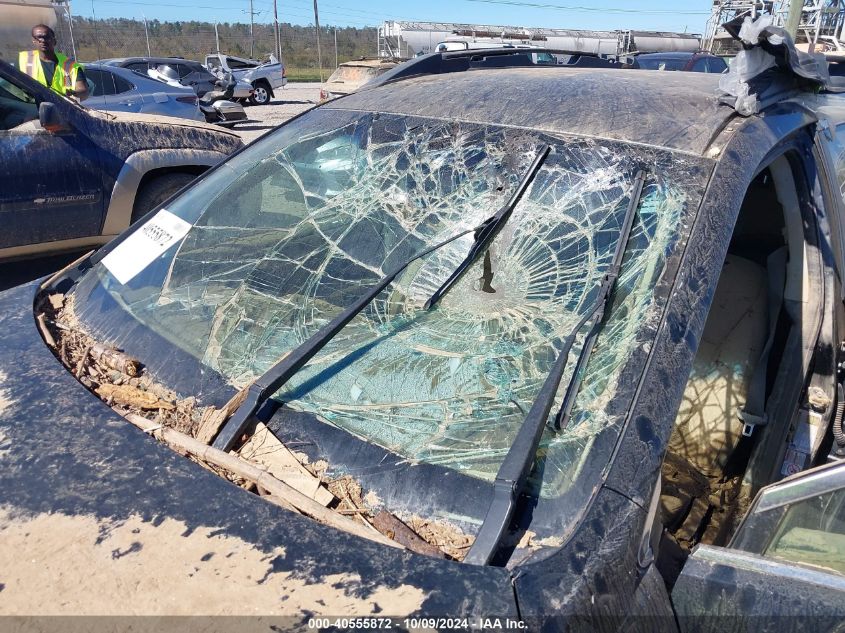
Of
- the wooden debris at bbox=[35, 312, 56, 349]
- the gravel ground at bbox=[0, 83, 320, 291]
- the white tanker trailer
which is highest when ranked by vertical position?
the white tanker trailer

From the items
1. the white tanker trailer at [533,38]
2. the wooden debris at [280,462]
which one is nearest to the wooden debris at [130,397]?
the wooden debris at [280,462]

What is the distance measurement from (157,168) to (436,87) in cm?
347

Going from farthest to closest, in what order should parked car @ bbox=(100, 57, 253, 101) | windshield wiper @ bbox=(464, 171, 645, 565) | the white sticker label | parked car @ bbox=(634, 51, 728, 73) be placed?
parked car @ bbox=(100, 57, 253, 101) < parked car @ bbox=(634, 51, 728, 73) < the white sticker label < windshield wiper @ bbox=(464, 171, 645, 565)

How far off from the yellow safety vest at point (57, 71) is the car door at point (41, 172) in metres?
1.74

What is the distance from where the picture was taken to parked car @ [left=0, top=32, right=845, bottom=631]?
1063 mm

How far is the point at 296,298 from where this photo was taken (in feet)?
5.97

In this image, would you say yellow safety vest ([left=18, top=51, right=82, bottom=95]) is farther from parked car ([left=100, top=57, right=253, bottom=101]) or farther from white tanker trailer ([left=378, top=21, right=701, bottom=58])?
white tanker trailer ([left=378, top=21, right=701, bottom=58])

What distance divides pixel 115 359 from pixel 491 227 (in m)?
1.04

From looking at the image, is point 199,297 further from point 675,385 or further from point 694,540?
point 694,540

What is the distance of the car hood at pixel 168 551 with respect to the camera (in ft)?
3.26

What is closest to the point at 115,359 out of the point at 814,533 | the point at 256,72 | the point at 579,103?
the point at 579,103

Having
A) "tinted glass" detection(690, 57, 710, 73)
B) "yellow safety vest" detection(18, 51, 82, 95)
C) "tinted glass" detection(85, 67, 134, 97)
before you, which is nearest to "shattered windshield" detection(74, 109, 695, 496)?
"yellow safety vest" detection(18, 51, 82, 95)

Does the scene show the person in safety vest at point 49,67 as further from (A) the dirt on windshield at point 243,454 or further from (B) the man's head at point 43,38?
(A) the dirt on windshield at point 243,454

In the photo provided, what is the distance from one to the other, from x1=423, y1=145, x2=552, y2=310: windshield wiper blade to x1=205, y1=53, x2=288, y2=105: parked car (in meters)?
19.9
